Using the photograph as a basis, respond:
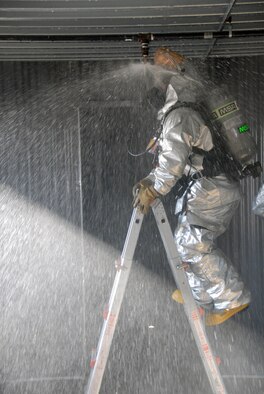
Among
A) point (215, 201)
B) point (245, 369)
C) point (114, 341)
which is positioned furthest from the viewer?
point (114, 341)

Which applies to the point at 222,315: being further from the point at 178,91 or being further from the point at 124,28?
the point at 124,28

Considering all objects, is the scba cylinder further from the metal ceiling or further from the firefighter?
the metal ceiling

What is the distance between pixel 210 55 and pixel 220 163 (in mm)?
1270

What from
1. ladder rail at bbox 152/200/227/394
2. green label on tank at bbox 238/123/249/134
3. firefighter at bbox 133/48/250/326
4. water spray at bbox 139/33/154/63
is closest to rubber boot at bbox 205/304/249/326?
firefighter at bbox 133/48/250/326

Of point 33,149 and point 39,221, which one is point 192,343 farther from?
point 33,149

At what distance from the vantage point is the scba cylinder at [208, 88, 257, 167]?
195 inches

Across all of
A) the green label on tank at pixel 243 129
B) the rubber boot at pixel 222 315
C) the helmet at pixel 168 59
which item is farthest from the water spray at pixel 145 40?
the rubber boot at pixel 222 315

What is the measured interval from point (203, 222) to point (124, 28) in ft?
5.21

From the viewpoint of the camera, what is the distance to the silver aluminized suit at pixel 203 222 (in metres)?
4.89

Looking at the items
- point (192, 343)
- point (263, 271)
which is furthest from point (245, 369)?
point (263, 271)

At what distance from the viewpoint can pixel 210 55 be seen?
19.2ft

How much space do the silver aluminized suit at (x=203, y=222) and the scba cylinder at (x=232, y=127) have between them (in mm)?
148

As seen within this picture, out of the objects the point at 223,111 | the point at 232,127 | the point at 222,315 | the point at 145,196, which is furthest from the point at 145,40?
the point at 222,315

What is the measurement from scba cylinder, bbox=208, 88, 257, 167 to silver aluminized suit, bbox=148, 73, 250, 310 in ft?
0.49
